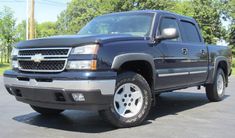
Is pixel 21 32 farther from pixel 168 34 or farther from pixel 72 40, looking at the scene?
pixel 72 40

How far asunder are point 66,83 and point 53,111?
Result: 187 cm

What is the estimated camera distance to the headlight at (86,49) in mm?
5594

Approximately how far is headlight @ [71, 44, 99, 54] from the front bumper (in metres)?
0.31

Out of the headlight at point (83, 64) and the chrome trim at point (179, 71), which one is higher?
the headlight at point (83, 64)

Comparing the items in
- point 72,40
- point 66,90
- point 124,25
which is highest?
point 124,25

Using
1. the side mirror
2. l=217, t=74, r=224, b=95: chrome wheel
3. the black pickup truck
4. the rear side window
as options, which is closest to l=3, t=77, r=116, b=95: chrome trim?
the black pickup truck

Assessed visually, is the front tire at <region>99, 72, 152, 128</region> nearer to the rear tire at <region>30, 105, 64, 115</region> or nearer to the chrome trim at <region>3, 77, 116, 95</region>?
the chrome trim at <region>3, 77, 116, 95</region>

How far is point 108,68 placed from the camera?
5.73 metres

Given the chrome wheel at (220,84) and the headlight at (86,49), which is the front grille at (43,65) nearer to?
the headlight at (86,49)

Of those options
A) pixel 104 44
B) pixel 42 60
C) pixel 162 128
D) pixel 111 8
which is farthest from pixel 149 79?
pixel 111 8

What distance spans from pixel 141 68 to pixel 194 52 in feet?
6.14

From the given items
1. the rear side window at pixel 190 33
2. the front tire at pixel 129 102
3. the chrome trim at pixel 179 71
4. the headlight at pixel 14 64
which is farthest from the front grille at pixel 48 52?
the rear side window at pixel 190 33

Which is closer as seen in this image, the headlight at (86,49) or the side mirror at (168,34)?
the headlight at (86,49)

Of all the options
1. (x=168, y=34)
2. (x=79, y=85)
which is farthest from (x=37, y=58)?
(x=168, y=34)
